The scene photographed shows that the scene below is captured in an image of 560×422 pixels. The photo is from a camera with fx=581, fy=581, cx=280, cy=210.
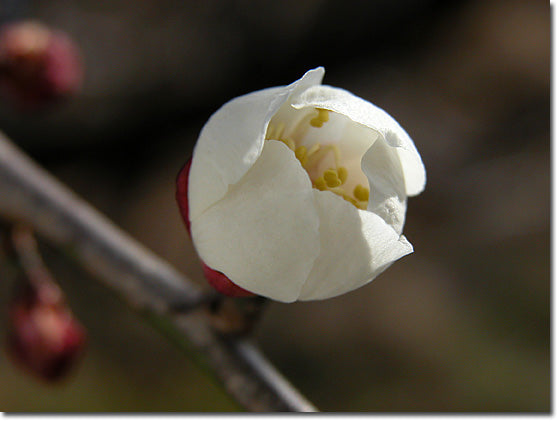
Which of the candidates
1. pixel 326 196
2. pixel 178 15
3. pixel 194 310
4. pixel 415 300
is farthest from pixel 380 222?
pixel 178 15

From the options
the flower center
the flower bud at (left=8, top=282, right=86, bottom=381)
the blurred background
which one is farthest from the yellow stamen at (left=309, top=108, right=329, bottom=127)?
the blurred background

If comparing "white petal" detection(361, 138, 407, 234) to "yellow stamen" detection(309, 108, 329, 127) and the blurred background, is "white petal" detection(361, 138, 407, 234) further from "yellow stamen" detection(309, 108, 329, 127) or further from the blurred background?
the blurred background

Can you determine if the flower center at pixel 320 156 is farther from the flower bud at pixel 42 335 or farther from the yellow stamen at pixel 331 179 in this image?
the flower bud at pixel 42 335

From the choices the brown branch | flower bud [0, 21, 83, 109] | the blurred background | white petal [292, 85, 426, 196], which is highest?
white petal [292, 85, 426, 196]

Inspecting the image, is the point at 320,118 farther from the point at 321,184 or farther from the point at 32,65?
the point at 32,65

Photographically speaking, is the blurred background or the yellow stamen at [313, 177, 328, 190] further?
the blurred background

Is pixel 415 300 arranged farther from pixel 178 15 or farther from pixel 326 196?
pixel 326 196

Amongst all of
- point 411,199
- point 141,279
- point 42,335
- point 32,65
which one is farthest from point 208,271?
point 411,199
